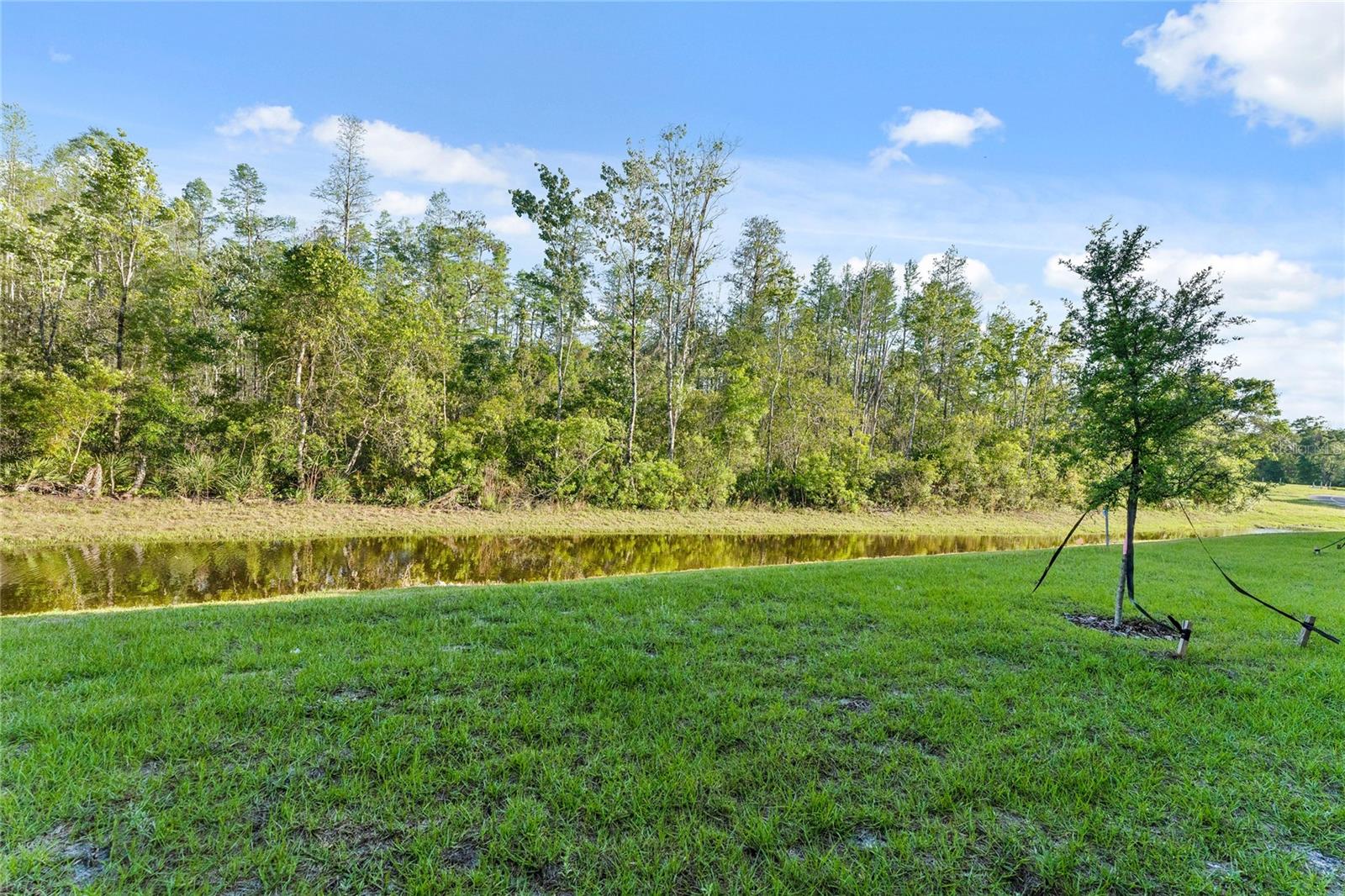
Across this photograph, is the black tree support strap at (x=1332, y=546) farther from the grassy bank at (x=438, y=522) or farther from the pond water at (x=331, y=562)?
the pond water at (x=331, y=562)

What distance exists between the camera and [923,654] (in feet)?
15.3

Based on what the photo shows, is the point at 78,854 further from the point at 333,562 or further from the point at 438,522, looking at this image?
the point at 438,522

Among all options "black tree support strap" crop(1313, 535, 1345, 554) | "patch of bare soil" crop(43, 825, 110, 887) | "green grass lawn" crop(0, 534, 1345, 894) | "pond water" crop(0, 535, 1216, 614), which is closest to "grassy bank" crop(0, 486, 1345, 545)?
"pond water" crop(0, 535, 1216, 614)

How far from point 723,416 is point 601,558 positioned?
10.8m

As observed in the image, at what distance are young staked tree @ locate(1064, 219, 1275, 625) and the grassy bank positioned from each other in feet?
2.71

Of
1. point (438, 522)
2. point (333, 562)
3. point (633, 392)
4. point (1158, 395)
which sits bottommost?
point (333, 562)

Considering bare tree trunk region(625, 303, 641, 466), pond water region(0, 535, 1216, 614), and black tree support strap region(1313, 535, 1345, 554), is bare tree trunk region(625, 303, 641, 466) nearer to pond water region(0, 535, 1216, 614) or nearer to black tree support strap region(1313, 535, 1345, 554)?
pond water region(0, 535, 1216, 614)

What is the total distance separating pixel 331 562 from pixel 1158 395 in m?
13.9

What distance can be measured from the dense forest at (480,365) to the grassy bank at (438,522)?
1078 millimetres

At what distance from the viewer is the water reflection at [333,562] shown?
8305 millimetres

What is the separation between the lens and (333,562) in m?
11.0

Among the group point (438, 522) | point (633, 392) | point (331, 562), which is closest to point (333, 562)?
point (331, 562)

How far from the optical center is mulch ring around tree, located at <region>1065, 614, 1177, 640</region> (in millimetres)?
5586

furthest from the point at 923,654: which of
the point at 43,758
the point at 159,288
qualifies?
the point at 159,288
